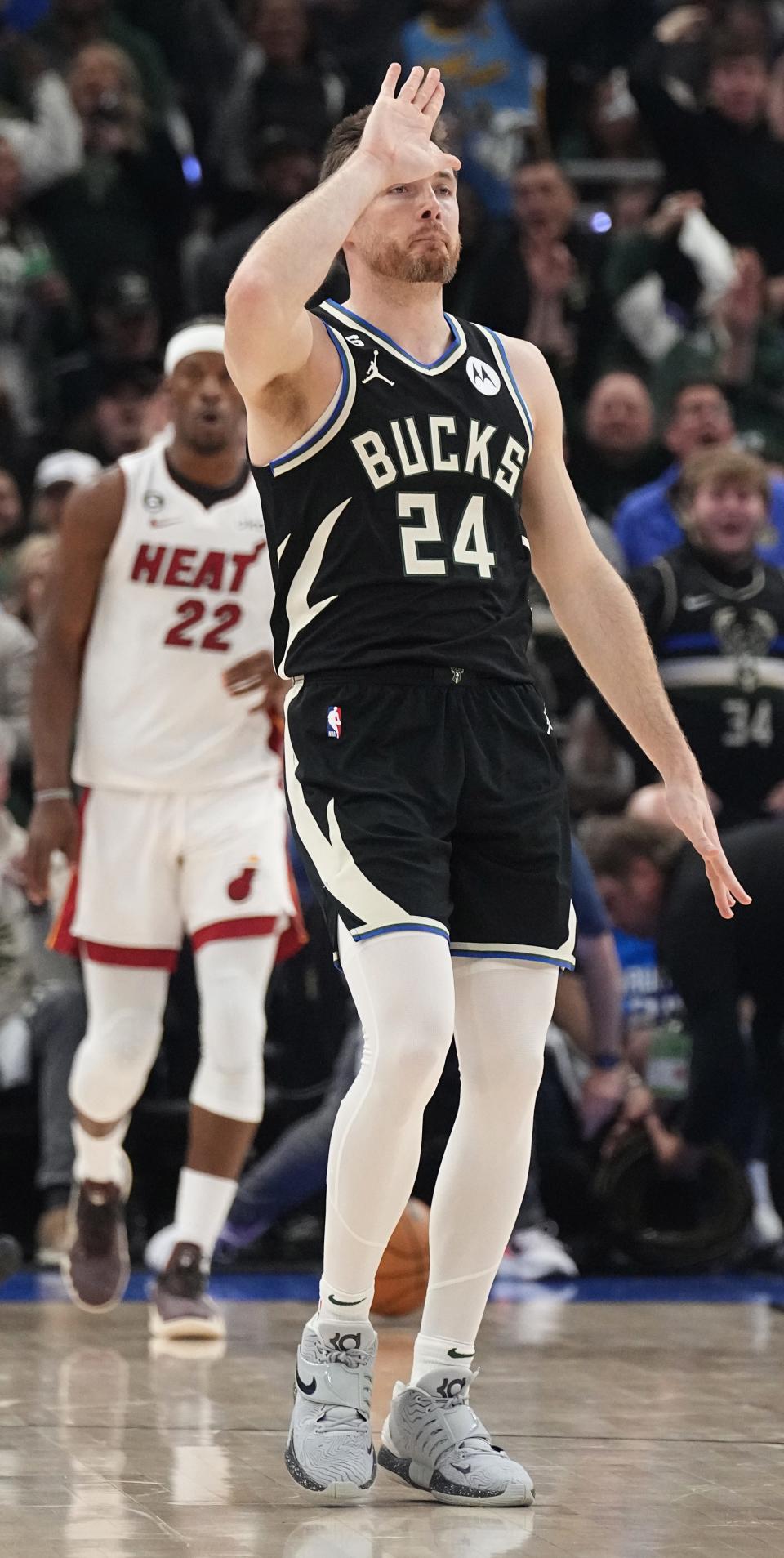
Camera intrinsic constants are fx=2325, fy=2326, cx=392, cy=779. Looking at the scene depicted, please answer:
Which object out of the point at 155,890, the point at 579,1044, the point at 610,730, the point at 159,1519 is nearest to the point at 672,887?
the point at 579,1044

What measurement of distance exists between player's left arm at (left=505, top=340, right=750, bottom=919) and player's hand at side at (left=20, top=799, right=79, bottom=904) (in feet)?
6.82

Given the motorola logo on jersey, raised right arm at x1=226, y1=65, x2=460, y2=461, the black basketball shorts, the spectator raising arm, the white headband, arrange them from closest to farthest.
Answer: raised right arm at x1=226, y1=65, x2=460, y2=461
the black basketball shorts
the motorola logo on jersey
the white headband
the spectator raising arm

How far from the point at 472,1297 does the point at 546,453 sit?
4.83 ft

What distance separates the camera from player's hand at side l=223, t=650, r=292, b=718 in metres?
5.87

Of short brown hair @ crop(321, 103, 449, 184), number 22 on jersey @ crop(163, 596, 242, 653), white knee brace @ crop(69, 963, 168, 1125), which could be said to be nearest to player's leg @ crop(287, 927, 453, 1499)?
short brown hair @ crop(321, 103, 449, 184)

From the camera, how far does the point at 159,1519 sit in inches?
143

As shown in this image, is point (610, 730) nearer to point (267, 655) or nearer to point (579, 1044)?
point (579, 1044)

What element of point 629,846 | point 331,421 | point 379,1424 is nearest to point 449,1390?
point 379,1424

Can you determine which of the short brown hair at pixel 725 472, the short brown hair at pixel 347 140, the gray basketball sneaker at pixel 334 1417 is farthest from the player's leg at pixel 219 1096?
the short brown hair at pixel 725 472

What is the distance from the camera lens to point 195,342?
596cm

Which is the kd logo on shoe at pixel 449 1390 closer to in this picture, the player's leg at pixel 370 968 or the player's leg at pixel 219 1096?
the player's leg at pixel 370 968

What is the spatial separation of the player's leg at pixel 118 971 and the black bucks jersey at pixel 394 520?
6.54ft

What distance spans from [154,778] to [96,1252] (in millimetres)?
1206

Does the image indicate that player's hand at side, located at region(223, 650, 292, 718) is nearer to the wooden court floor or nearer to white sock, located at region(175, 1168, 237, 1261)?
white sock, located at region(175, 1168, 237, 1261)
